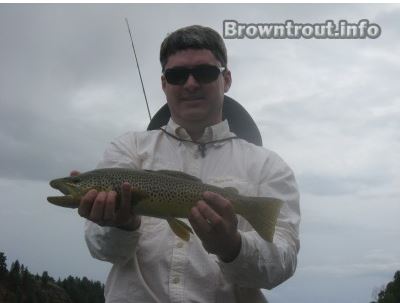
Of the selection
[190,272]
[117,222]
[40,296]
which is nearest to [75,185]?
[117,222]

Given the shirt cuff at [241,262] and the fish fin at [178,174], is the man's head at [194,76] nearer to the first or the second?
the fish fin at [178,174]

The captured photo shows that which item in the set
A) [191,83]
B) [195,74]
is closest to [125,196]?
[191,83]

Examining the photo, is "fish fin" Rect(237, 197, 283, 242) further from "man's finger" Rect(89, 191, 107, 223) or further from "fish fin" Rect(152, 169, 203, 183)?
"man's finger" Rect(89, 191, 107, 223)

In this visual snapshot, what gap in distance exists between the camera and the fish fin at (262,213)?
404 cm

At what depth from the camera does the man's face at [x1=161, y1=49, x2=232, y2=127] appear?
4688 mm

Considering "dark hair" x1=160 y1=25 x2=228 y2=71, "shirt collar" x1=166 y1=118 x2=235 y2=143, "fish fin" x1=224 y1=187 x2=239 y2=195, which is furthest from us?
"dark hair" x1=160 y1=25 x2=228 y2=71

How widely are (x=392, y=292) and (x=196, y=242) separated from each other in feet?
152

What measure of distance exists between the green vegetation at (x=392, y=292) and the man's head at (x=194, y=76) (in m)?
43.4

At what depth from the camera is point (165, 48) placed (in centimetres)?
501

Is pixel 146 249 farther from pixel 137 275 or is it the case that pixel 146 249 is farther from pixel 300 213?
pixel 300 213

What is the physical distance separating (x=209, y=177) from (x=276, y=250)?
0.89 metres

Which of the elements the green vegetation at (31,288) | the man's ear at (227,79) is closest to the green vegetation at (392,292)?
the green vegetation at (31,288)

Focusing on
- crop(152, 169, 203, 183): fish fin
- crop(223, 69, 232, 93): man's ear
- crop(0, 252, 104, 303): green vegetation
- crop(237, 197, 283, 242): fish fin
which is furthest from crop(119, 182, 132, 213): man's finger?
crop(0, 252, 104, 303): green vegetation

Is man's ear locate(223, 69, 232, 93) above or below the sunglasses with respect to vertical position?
above
